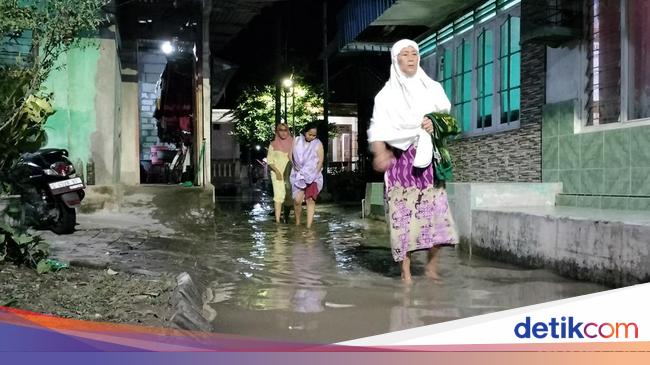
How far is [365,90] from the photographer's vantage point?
24547mm

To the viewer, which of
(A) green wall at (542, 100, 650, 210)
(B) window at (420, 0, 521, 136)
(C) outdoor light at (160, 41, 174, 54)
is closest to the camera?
(A) green wall at (542, 100, 650, 210)

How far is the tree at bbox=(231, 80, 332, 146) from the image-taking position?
23.3 metres

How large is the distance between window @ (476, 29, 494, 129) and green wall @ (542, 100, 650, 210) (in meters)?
1.95

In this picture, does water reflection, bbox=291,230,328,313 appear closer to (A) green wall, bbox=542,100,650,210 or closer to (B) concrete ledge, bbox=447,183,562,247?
(B) concrete ledge, bbox=447,183,562,247

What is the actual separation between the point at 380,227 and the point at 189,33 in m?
6.24

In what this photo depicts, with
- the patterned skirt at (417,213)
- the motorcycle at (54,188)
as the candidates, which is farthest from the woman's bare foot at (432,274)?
the motorcycle at (54,188)

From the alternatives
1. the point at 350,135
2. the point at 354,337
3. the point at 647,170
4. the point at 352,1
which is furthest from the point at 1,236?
the point at 350,135

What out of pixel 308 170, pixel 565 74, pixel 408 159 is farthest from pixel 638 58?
pixel 308 170

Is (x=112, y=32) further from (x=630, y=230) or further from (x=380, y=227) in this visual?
(x=630, y=230)

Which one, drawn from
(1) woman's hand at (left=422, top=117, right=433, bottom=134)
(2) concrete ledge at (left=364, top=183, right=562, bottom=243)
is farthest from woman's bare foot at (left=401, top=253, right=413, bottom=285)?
(2) concrete ledge at (left=364, top=183, right=562, bottom=243)

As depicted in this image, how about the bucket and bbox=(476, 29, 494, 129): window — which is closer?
bbox=(476, 29, 494, 129): window

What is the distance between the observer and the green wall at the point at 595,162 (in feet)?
18.2

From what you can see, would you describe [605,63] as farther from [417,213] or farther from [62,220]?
[62,220]

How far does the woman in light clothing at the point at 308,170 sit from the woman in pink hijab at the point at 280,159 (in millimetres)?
543
